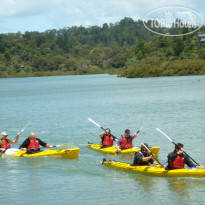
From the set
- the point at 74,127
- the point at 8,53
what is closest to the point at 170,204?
the point at 74,127

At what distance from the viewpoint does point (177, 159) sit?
16969mm

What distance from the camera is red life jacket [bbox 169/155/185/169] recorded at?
55.5 ft

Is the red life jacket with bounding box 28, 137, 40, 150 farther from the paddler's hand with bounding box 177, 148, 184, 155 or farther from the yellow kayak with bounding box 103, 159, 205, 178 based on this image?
the paddler's hand with bounding box 177, 148, 184, 155

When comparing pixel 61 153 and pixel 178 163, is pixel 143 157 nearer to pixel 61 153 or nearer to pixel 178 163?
pixel 178 163

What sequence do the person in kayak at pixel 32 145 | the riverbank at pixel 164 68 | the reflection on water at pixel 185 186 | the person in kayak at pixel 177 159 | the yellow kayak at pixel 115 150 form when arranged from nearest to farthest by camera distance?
the reflection on water at pixel 185 186, the person in kayak at pixel 177 159, the yellow kayak at pixel 115 150, the person in kayak at pixel 32 145, the riverbank at pixel 164 68

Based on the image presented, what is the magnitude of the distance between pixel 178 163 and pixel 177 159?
0.20 metres

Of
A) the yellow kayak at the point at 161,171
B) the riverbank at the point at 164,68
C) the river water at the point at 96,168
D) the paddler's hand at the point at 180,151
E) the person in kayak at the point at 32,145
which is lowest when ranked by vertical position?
the river water at the point at 96,168

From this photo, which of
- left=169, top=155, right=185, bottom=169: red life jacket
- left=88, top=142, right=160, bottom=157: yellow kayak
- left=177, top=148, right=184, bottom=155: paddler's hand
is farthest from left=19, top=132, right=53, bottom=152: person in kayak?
left=177, top=148, right=184, bottom=155: paddler's hand

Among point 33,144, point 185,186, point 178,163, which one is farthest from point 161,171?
point 33,144

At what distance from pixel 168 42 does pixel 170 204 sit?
411ft

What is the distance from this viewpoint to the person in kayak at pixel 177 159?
16650mm

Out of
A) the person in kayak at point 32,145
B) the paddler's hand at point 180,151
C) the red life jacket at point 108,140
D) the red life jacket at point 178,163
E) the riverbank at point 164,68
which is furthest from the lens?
the riverbank at point 164,68

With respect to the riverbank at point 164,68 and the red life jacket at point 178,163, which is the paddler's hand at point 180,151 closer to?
the red life jacket at point 178,163

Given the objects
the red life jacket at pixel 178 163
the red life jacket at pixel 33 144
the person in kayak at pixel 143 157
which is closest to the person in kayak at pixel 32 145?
the red life jacket at pixel 33 144
